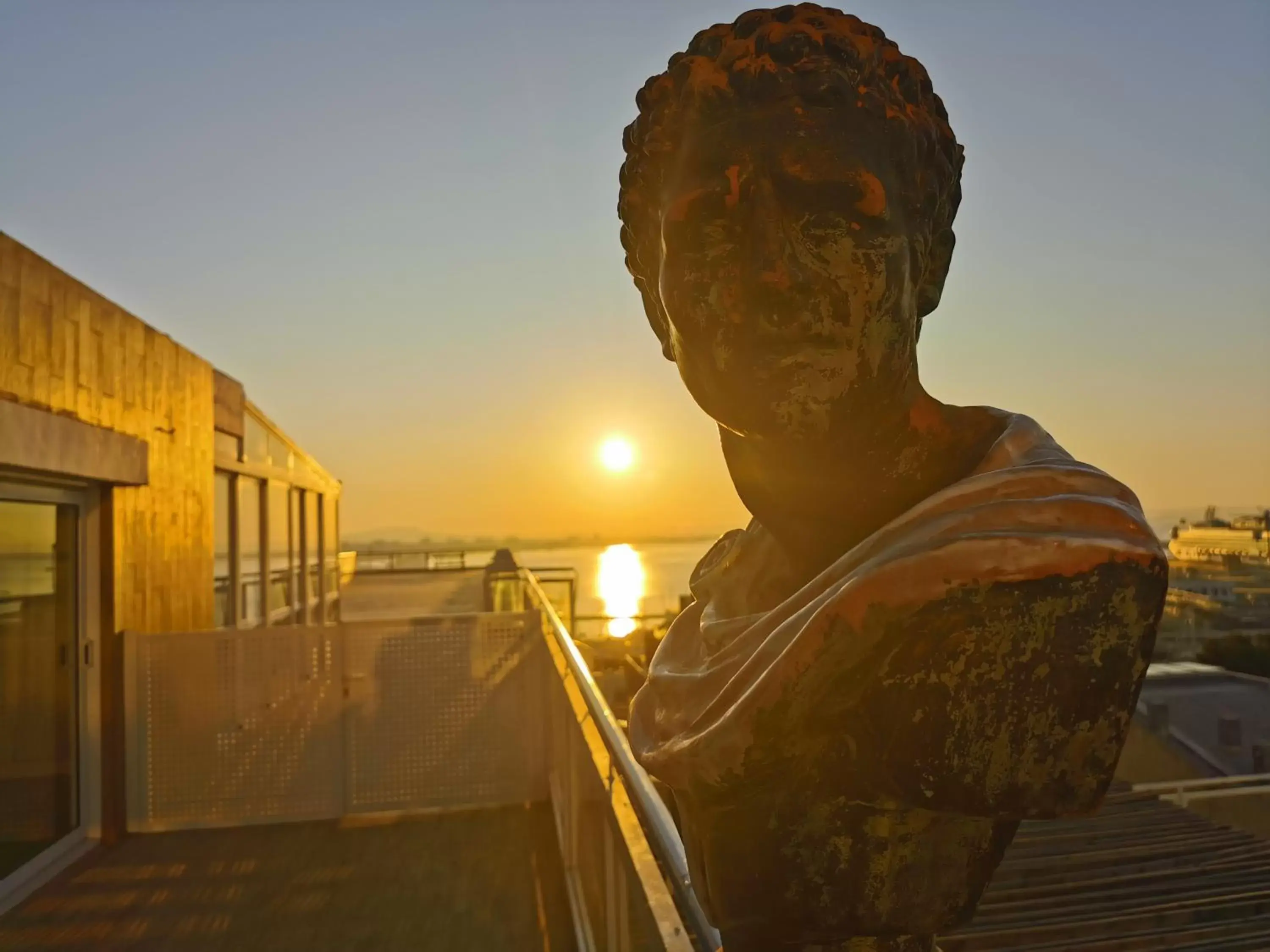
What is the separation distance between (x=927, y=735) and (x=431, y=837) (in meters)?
5.72

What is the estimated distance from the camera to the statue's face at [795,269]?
0.90m

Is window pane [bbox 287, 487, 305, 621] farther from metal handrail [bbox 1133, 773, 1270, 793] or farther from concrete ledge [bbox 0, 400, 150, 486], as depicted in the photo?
metal handrail [bbox 1133, 773, 1270, 793]

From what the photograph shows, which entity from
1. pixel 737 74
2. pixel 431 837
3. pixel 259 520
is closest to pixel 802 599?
pixel 737 74

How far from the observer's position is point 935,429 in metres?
1.01

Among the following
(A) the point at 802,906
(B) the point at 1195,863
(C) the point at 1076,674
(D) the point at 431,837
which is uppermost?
(C) the point at 1076,674

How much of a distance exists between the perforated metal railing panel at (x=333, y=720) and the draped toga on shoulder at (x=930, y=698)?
5.66m

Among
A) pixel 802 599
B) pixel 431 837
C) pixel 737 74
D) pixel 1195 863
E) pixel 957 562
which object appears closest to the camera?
pixel 957 562

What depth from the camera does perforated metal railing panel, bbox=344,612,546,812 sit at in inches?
250

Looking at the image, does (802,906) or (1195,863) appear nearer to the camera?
(802,906)

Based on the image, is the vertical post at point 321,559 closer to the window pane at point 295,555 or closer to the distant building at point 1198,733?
the window pane at point 295,555

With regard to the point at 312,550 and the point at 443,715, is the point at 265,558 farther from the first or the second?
the point at 443,715

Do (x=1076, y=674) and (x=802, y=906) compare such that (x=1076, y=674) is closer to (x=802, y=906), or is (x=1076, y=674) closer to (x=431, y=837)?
(x=802, y=906)

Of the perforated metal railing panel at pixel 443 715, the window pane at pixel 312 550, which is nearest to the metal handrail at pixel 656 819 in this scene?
the perforated metal railing panel at pixel 443 715

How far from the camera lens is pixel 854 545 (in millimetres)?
1073
